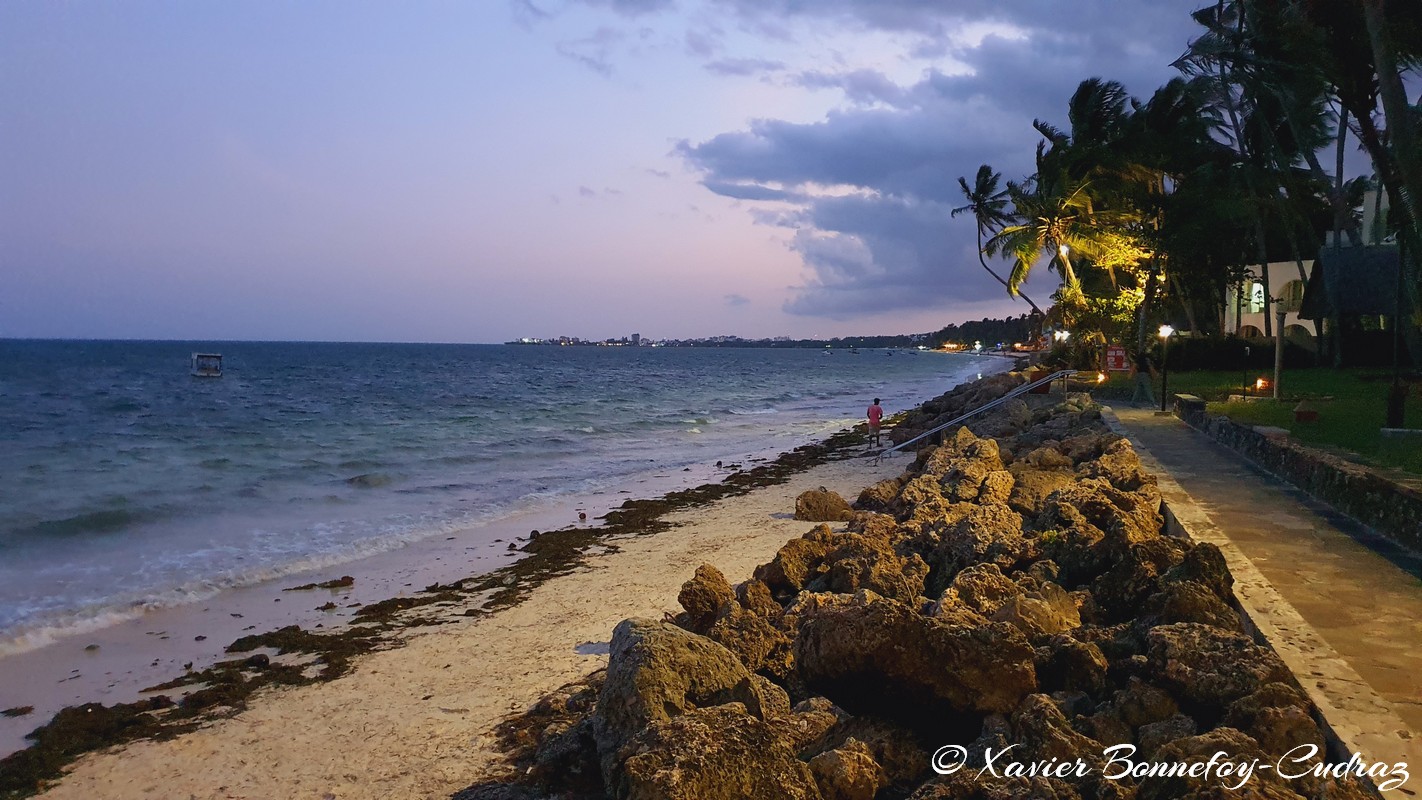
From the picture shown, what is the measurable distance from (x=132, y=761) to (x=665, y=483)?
13032 millimetres

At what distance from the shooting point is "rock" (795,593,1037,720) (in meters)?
4.36

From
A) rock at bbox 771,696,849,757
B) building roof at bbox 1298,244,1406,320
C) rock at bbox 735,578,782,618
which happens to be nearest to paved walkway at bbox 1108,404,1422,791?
rock at bbox 771,696,849,757

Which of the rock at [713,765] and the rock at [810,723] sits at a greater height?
the rock at [713,765]

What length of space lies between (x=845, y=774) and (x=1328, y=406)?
1560 centimetres

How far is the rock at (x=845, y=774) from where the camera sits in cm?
391

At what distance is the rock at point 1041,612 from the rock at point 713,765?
77.0 inches

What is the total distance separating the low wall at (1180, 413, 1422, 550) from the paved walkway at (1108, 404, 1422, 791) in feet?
0.43

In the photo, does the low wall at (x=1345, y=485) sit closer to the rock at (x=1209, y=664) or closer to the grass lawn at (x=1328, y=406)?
the grass lawn at (x=1328, y=406)

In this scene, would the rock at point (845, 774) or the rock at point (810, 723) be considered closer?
the rock at point (845, 774)

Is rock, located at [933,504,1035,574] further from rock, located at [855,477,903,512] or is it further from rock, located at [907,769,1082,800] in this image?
rock, located at [855,477,903,512]

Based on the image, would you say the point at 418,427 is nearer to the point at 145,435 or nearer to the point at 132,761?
the point at 145,435

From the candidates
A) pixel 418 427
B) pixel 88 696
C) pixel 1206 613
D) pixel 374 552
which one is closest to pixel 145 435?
pixel 418 427

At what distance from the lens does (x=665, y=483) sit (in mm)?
18656

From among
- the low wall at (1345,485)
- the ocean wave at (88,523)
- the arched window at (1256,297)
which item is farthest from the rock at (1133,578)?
the arched window at (1256,297)
